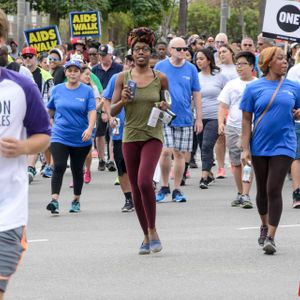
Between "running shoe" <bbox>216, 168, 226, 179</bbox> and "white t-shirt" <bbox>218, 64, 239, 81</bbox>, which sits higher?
"white t-shirt" <bbox>218, 64, 239, 81</bbox>

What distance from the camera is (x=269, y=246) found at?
9.55 meters

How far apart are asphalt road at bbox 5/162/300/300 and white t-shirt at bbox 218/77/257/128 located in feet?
3.38

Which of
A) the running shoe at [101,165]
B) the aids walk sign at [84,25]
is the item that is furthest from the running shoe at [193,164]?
the aids walk sign at [84,25]

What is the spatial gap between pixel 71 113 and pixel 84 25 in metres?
16.3

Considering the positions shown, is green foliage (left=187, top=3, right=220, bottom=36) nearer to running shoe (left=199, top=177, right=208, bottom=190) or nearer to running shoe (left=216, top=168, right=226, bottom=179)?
running shoe (left=216, top=168, right=226, bottom=179)

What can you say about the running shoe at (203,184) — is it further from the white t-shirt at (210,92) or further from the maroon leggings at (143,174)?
the maroon leggings at (143,174)

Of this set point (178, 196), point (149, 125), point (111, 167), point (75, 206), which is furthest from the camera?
point (111, 167)

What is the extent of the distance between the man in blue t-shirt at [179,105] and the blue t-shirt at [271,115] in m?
3.71

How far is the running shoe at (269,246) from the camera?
31.3ft

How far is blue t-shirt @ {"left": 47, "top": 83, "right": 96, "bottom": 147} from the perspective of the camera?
12508mm

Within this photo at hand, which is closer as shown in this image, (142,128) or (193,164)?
(142,128)

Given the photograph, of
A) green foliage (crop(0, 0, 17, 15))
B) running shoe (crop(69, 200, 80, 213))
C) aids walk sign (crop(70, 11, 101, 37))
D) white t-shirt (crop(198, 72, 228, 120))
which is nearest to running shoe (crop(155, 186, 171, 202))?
running shoe (crop(69, 200, 80, 213))

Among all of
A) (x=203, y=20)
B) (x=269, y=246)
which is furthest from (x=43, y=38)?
(x=203, y=20)

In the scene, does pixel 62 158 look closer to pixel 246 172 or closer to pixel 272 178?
pixel 246 172
